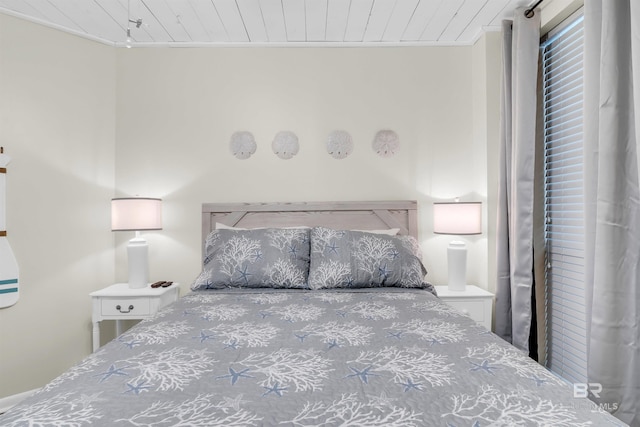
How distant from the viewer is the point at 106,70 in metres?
2.89

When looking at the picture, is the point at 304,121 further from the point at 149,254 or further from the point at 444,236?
the point at 149,254

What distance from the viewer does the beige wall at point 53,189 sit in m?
2.40

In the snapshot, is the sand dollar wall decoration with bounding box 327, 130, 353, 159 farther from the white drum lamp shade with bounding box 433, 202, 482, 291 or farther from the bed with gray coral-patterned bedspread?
the bed with gray coral-patterned bedspread

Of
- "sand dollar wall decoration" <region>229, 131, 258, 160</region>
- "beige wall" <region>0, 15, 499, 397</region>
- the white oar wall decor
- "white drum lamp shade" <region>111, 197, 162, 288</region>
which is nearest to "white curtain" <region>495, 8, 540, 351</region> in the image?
"beige wall" <region>0, 15, 499, 397</region>

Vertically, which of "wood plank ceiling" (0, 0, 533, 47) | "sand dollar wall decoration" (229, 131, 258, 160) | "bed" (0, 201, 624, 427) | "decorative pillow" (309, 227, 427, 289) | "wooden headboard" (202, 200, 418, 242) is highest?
"wood plank ceiling" (0, 0, 533, 47)

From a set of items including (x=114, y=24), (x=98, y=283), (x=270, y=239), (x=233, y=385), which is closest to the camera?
(x=233, y=385)

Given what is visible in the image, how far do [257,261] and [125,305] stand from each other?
40.0 inches

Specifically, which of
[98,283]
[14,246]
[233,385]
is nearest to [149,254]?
[98,283]

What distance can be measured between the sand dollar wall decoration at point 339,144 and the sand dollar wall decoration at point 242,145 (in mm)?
589

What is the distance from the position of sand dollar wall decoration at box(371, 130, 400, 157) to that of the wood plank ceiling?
0.70 m

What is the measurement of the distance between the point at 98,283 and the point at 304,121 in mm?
1994

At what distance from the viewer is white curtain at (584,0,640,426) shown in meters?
1.49

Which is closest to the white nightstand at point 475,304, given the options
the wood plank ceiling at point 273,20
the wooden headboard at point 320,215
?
the wooden headboard at point 320,215

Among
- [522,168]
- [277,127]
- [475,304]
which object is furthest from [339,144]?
[475,304]
